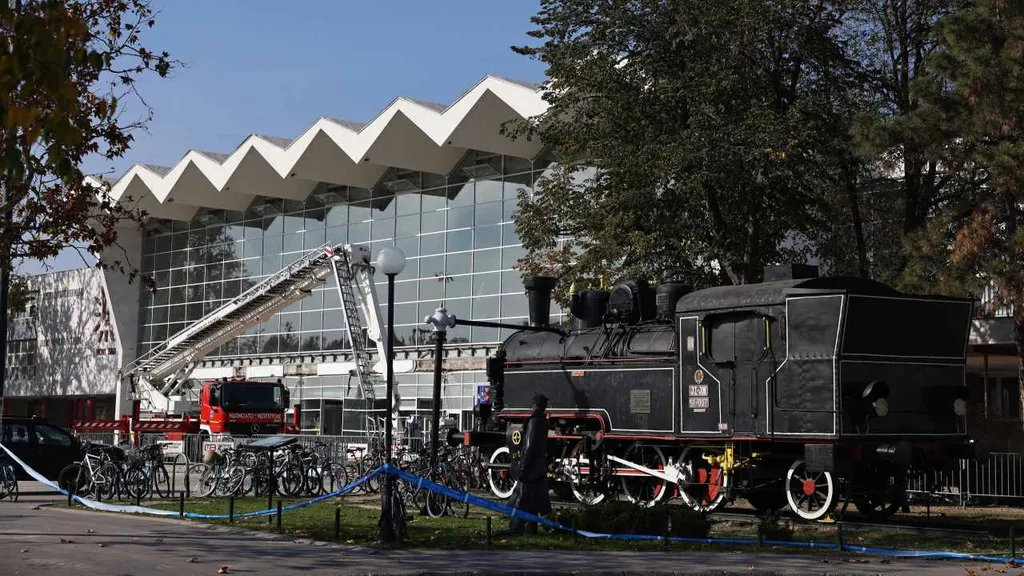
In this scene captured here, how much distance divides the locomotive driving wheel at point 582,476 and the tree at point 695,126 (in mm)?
6835

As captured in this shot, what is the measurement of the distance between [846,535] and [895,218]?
13.7 metres

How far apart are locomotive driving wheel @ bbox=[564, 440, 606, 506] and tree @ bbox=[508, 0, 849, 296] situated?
684 cm

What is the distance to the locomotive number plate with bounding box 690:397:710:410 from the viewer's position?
17.7 m

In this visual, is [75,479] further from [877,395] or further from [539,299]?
[877,395]

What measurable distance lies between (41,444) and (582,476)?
37.2ft

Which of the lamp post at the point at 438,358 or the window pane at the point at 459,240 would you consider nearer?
the lamp post at the point at 438,358

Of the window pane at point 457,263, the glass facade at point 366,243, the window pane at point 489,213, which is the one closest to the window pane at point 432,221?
the glass facade at point 366,243

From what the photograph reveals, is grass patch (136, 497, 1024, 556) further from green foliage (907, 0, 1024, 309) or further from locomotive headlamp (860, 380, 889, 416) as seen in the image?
green foliage (907, 0, 1024, 309)

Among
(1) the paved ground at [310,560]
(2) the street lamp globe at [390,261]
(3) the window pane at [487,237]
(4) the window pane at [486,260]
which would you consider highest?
(3) the window pane at [487,237]

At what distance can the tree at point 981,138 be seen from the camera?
779 inches

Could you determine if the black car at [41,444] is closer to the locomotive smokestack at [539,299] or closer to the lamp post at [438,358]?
the lamp post at [438,358]

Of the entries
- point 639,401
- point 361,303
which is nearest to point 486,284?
point 361,303

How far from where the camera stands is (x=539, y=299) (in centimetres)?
A: 2311

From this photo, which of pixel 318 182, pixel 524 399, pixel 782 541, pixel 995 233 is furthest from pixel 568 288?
pixel 318 182
